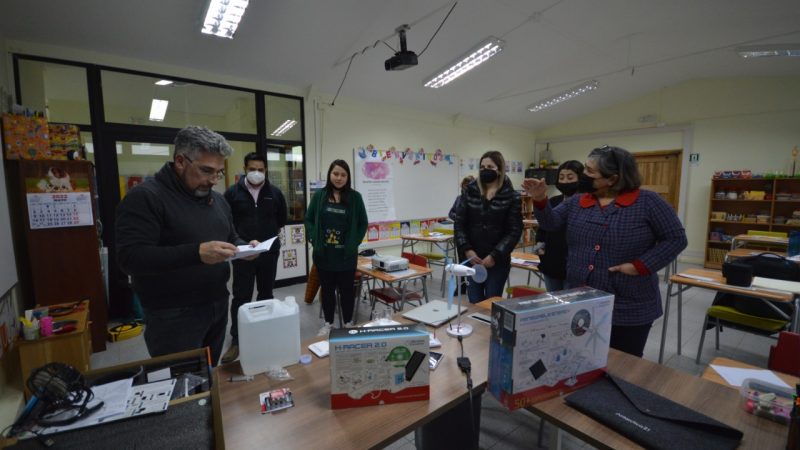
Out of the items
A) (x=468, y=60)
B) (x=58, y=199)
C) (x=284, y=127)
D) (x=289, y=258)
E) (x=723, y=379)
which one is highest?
(x=468, y=60)

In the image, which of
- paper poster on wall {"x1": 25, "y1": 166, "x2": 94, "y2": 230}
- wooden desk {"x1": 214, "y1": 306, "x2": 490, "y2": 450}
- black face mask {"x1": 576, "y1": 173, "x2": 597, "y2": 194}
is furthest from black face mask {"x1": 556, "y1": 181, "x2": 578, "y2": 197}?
paper poster on wall {"x1": 25, "y1": 166, "x2": 94, "y2": 230}

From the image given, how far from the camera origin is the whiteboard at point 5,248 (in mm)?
2375

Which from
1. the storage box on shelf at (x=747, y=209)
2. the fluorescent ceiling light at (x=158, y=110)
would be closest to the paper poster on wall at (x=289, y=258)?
the fluorescent ceiling light at (x=158, y=110)

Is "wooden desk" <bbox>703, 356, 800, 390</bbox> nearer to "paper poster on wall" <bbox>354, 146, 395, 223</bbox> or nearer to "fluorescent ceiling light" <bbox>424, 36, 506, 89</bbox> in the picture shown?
"fluorescent ceiling light" <bbox>424, 36, 506, 89</bbox>

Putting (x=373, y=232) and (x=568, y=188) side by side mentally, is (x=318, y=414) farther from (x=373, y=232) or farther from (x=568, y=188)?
(x=373, y=232)

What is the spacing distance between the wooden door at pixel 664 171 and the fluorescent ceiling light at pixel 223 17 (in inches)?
278

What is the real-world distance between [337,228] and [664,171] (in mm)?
7076

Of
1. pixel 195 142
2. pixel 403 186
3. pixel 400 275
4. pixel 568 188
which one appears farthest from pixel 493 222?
pixel 403 186

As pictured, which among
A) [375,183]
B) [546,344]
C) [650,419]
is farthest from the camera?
[375,183]

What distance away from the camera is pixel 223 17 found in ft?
9.69

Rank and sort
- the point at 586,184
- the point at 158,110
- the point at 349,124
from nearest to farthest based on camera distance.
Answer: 1. the point at 586,184
2. the point at 158,110
3. the point at 349,124

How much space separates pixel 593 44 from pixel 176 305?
5391 millimetres

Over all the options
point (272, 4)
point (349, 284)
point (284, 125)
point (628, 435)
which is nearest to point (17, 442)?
point (628, 435)

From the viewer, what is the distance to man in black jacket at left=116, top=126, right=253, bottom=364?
1.26m
